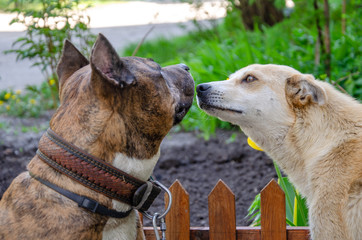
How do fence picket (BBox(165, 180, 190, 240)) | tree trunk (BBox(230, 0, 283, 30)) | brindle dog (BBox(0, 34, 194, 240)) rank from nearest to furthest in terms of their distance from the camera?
1. brindle dog (BBox(0, 34, 194, 240))
2. fence picket (BBox(165, 180, 190, 240))
3. tree trunk (BBox(230, 0, 283, 30))

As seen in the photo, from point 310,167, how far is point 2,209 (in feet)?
5.95

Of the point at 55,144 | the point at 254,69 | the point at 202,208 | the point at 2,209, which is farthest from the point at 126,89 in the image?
the point at 202,208

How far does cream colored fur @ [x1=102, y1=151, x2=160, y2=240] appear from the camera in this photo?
219 centimetres

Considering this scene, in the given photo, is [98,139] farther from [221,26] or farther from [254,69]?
[221,26]

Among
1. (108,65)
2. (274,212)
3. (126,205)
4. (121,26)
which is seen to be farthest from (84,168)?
(121,26)

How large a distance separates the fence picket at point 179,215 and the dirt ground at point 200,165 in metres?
0.78

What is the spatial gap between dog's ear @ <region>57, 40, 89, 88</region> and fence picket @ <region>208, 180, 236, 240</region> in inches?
47.9

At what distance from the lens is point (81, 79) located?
2299 mm

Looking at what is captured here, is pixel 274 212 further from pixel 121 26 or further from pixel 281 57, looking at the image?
pixel 121 26

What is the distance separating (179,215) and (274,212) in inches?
25.1

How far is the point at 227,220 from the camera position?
306cm

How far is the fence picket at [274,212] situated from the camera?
299 centimetres

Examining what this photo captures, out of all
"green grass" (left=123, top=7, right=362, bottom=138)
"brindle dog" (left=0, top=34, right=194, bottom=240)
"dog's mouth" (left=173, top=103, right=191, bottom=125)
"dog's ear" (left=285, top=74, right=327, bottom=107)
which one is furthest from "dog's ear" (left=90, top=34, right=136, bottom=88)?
"green grass" (left=123, top=7, right=362, bottom=138)

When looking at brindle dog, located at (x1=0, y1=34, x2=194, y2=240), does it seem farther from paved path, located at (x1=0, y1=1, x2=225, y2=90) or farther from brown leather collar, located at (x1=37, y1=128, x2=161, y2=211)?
paved path, located at (x1=0, y1=1, x2=225, y2=90)
